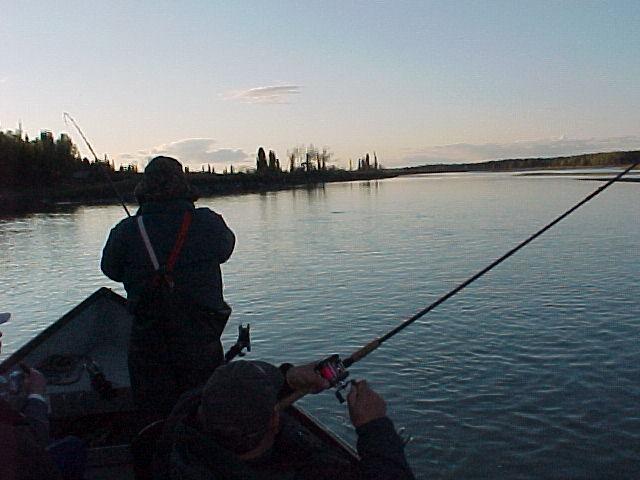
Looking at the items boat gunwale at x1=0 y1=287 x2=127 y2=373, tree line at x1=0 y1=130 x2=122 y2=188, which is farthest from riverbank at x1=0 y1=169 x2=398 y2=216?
boat gunwale at x1=0 y1=287 x2=127 y2=373

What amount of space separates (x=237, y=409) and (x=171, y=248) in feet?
5.84

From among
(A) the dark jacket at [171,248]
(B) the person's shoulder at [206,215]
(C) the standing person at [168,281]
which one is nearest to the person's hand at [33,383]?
(C) the standing person at [168,281]

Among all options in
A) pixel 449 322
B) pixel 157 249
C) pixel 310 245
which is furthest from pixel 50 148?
pixel 157 249

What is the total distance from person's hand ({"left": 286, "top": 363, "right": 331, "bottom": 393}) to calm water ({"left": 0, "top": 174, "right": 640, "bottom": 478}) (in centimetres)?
403

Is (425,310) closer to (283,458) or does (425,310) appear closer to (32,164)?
(283,458)

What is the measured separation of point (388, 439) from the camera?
290 cm

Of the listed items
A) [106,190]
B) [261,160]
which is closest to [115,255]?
[106,190]

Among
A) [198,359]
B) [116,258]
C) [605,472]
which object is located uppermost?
[116,258]

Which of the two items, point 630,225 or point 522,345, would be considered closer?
point 522,345

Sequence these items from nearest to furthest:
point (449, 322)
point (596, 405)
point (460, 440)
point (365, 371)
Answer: point (460, 440) → point (596, 405) → point (365, 371) → point (449, 322)

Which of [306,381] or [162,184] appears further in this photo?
[162,184]

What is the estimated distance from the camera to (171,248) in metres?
4.22

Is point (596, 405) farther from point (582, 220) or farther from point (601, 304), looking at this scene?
point (582, 220)

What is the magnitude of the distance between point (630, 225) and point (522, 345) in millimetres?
18692
